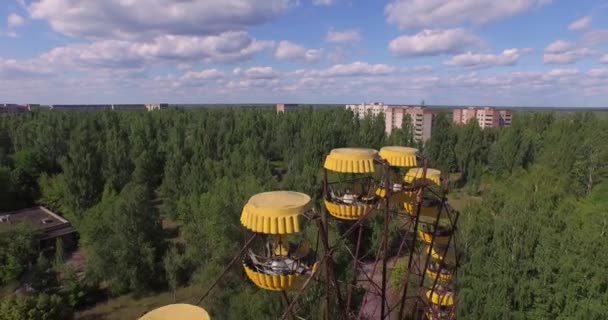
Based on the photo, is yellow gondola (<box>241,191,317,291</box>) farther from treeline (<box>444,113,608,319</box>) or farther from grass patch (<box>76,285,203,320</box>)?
grass patch (<box>76,285,203,320</box>)

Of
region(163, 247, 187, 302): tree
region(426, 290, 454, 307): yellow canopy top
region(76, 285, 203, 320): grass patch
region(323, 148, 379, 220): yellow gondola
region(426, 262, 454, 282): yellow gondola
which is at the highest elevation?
region(323, 148, 379, 220): yellow gondola

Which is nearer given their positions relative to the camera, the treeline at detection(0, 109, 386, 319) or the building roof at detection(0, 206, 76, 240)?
the treeline at detection(0, 109, 386, 319)

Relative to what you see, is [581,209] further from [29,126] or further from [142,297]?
[29,126]

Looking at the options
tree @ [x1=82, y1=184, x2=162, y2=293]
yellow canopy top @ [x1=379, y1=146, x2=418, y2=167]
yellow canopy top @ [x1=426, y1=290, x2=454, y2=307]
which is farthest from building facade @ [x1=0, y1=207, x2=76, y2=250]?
yellow canopy top @ [x1=379, y1=146, x2=418, y2=167]

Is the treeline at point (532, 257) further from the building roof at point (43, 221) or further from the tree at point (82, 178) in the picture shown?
the tree at point (82, 178)

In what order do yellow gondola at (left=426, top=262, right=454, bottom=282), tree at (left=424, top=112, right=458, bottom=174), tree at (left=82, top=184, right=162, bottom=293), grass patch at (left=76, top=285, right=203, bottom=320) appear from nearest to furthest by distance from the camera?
yellow gondola at (left=426, top=262, right=454, bottom=282)
grass patch at (left=76, top=285, right=203, bottom=320)
tree at (left=82, top=184, right=162, bottom=293)
tree at (left=424, top=112, right=458, bottom=174)

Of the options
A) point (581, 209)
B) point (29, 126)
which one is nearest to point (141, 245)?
point (581, 209)

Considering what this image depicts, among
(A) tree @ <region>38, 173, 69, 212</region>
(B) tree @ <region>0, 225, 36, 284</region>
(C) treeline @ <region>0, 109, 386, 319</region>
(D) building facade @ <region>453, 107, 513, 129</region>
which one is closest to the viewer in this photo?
(B) tree @ <region>0, 225, 36, 284</region>
